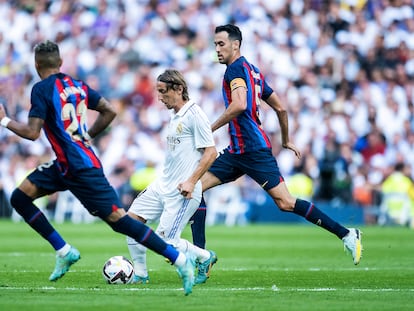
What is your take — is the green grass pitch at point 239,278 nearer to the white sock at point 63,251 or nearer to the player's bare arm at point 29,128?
the white sock at point 63,251

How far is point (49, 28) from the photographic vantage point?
27828 millimetres

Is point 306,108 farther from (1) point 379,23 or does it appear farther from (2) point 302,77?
(1) point 379,23

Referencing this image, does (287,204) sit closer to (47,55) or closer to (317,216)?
(317,216)

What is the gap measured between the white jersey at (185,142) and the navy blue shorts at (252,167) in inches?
50.2

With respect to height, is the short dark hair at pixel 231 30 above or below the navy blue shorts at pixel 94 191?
above

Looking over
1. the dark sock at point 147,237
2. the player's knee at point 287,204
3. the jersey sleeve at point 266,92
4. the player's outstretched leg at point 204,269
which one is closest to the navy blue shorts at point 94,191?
the dark sock at point 147,237

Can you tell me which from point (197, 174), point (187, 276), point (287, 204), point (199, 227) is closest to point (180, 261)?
point (187, 276)

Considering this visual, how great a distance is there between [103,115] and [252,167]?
226cm

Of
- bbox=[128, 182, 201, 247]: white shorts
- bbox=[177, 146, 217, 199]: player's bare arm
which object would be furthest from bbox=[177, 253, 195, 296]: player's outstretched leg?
bbox=[128, 182, 201, 247]: white shorts

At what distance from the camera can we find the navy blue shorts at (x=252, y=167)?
434 inches

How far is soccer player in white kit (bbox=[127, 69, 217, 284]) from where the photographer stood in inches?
376

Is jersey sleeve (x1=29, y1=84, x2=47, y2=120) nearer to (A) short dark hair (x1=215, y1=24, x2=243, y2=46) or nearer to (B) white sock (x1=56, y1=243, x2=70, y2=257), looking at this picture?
(B) white sock (x1=56, y1=243, x2=70, y2=257)

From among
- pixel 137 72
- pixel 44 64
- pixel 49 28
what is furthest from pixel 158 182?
pixel 49 28

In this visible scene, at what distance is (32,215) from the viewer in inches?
377
